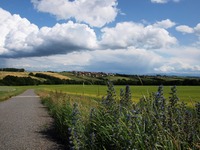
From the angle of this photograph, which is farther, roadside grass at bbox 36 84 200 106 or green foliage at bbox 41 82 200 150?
roadside grass at bbox 36 84 200 106

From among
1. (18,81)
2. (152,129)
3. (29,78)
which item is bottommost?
(18,81)

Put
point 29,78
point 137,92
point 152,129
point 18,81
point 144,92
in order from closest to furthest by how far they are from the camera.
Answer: point 152,129, point 144,92, point 137,92, point 29,78, point 18,81

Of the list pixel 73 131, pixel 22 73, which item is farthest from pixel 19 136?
pixel 22 73

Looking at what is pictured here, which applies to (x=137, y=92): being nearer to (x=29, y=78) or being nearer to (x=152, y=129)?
(x=152, y=129)

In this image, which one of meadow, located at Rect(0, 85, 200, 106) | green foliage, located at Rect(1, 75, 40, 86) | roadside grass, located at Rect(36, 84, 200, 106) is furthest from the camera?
green foliage, located at Rect(1, 75, 40, 86)

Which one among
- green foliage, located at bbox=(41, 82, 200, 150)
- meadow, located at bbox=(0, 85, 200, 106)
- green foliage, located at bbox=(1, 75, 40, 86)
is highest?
green foliage, located at bbox=(41, 82, 200, 150)

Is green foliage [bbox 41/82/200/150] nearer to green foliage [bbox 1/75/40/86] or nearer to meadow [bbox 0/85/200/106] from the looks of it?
meadow [bbox 0/85/200/106]

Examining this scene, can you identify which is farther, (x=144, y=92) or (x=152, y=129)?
(x=144, y=92)

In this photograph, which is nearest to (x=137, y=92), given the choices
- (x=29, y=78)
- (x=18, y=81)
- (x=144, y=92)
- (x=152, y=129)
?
(x=144, y=92)

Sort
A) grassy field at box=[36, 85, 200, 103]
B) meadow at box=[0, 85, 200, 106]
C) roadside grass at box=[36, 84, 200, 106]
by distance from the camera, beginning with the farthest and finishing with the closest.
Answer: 1. meadow at box=[0, 85, 200, 106]
2. grassy field at box=[36, 85, 200, 103]
3. roadside grass at box=[36, 84, 200, 106]

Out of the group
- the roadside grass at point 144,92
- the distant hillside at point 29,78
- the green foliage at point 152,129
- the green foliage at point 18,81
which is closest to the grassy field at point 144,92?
the roadside grass at point 144,92

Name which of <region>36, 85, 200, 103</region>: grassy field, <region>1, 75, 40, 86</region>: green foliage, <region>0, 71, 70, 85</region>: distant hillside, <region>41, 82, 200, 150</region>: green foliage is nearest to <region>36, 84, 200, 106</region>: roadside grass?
<region>36, 85, 200, 103</region>: grassy field

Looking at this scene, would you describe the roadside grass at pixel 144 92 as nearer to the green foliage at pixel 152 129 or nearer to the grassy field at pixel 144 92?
the grassy field at pixel 144 92

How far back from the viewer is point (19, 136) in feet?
35.2
